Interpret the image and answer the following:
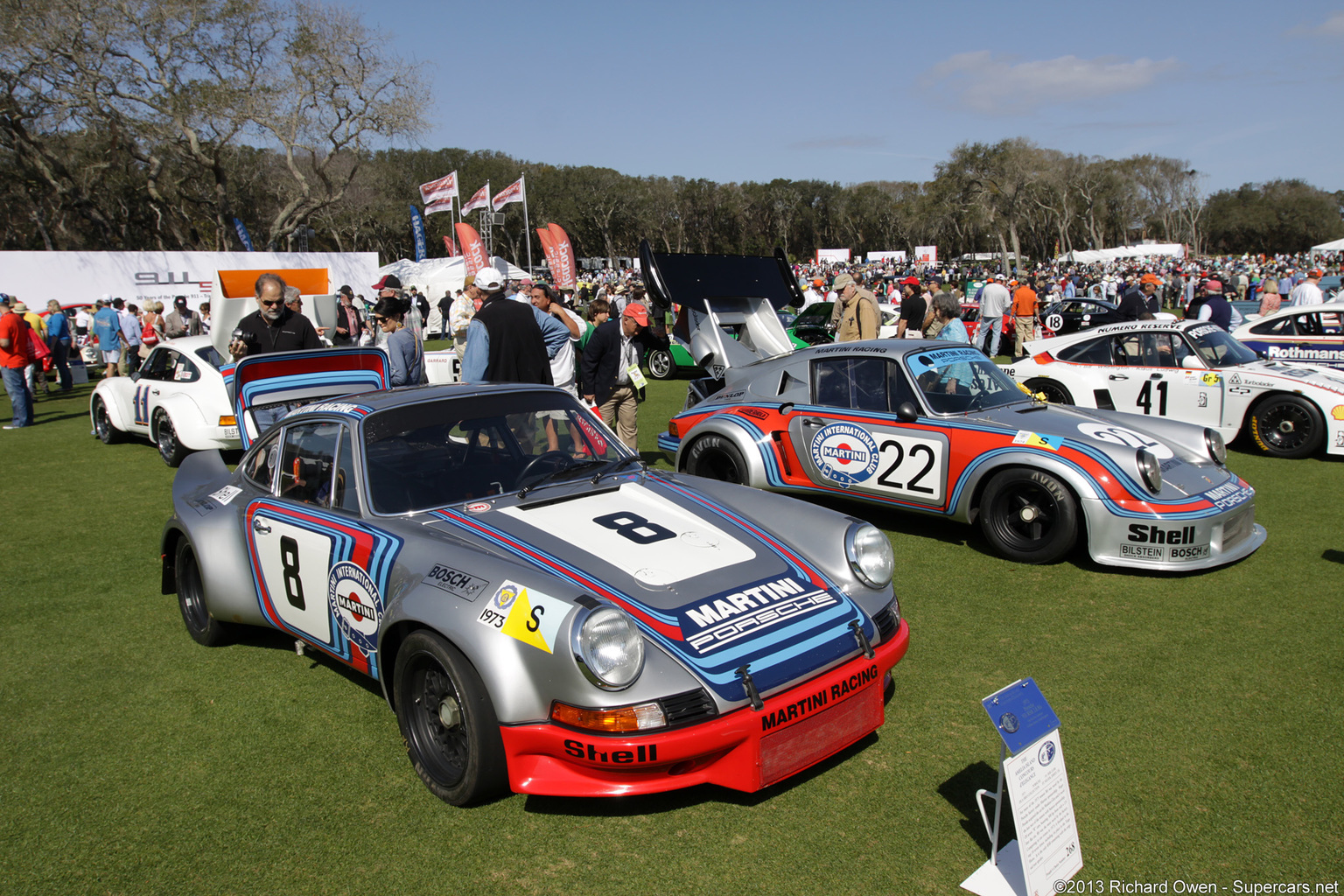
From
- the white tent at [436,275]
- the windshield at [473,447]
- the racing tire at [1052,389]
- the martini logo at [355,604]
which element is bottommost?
the racing tire at [1052,389]

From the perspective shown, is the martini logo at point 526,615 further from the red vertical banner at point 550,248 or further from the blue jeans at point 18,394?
the red vertical banner at point 550,248

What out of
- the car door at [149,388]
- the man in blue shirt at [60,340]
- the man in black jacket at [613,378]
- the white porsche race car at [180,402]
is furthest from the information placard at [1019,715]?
the man in blue shirt at [60,340]

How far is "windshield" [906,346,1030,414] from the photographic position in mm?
5953

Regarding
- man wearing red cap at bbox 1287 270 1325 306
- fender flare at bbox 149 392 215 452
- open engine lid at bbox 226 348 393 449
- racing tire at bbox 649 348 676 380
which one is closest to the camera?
open engine lid at bbox 226 348 393 449

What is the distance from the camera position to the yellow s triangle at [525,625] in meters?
2.76

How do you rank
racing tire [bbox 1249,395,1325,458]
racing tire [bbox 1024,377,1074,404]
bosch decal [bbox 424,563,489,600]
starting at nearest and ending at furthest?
bosch decal [bbox 424,563,489,600] < racing tire [bbox 1249,395,1325,458] < racing tire [bbox 1024,377,1074,404]

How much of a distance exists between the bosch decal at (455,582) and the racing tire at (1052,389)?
807 cm

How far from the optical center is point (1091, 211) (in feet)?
250

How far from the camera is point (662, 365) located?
16531 mm

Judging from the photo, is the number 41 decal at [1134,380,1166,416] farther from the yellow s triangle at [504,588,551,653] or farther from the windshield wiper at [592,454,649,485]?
the yellow s triangle at [504,588,551,653]

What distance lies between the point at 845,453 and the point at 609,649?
153 inches

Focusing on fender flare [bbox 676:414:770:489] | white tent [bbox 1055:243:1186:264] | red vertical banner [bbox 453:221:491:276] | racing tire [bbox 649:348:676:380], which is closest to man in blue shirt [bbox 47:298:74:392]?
racing tire [bbox 649:348:676:380]

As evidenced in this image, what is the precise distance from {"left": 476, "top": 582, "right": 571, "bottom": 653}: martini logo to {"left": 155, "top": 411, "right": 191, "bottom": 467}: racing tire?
26.3 feet

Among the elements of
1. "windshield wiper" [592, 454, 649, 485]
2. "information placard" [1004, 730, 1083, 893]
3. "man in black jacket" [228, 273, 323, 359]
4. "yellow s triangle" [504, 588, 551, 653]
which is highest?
"man in black jacket" [228, 273, 323, 359]
